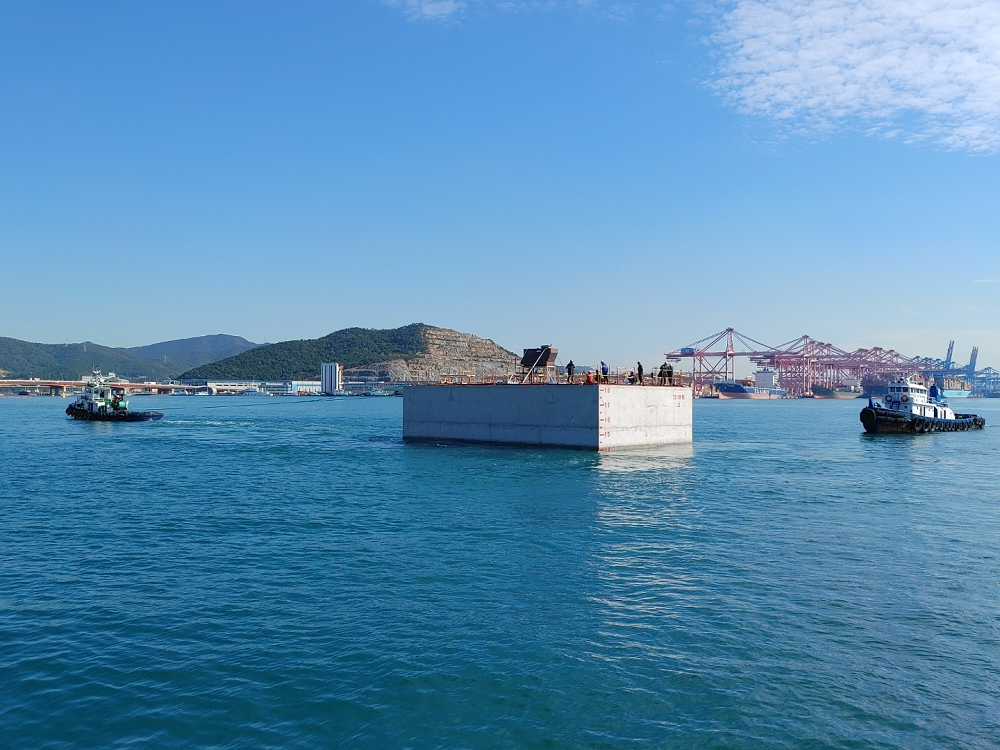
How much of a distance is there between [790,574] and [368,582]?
926cm

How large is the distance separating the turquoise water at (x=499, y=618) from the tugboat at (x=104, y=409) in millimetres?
57065

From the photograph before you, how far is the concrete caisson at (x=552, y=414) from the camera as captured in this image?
129 feet

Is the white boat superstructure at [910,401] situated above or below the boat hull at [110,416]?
above

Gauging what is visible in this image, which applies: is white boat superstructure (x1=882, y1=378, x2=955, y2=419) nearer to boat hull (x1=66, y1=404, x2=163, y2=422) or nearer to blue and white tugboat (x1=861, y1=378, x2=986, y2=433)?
blue and white tugboat (x1=861, y1=378, x2=986, y2=433)

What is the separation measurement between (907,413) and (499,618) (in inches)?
2568

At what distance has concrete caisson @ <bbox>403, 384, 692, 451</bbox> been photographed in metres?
39.2

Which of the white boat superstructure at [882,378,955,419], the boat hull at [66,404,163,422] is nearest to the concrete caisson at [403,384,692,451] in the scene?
the white boat superstructure at [882,378,955,419]

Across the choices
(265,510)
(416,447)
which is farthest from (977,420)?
(265,510)

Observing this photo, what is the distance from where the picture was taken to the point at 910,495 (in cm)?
2833

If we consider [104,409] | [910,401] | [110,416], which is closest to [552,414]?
[910,401]

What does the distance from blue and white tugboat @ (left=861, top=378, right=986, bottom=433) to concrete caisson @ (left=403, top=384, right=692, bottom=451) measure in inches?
1042

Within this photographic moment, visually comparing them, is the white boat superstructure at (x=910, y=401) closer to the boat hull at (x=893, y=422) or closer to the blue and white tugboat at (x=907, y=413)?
the blue and white tugboat at (x=907, y=413)

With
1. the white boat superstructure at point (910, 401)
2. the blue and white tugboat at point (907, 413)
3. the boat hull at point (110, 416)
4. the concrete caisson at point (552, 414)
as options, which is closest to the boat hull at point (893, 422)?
the blue and white tugboat at point (907, 413)

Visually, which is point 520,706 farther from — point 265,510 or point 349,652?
point 265,510
